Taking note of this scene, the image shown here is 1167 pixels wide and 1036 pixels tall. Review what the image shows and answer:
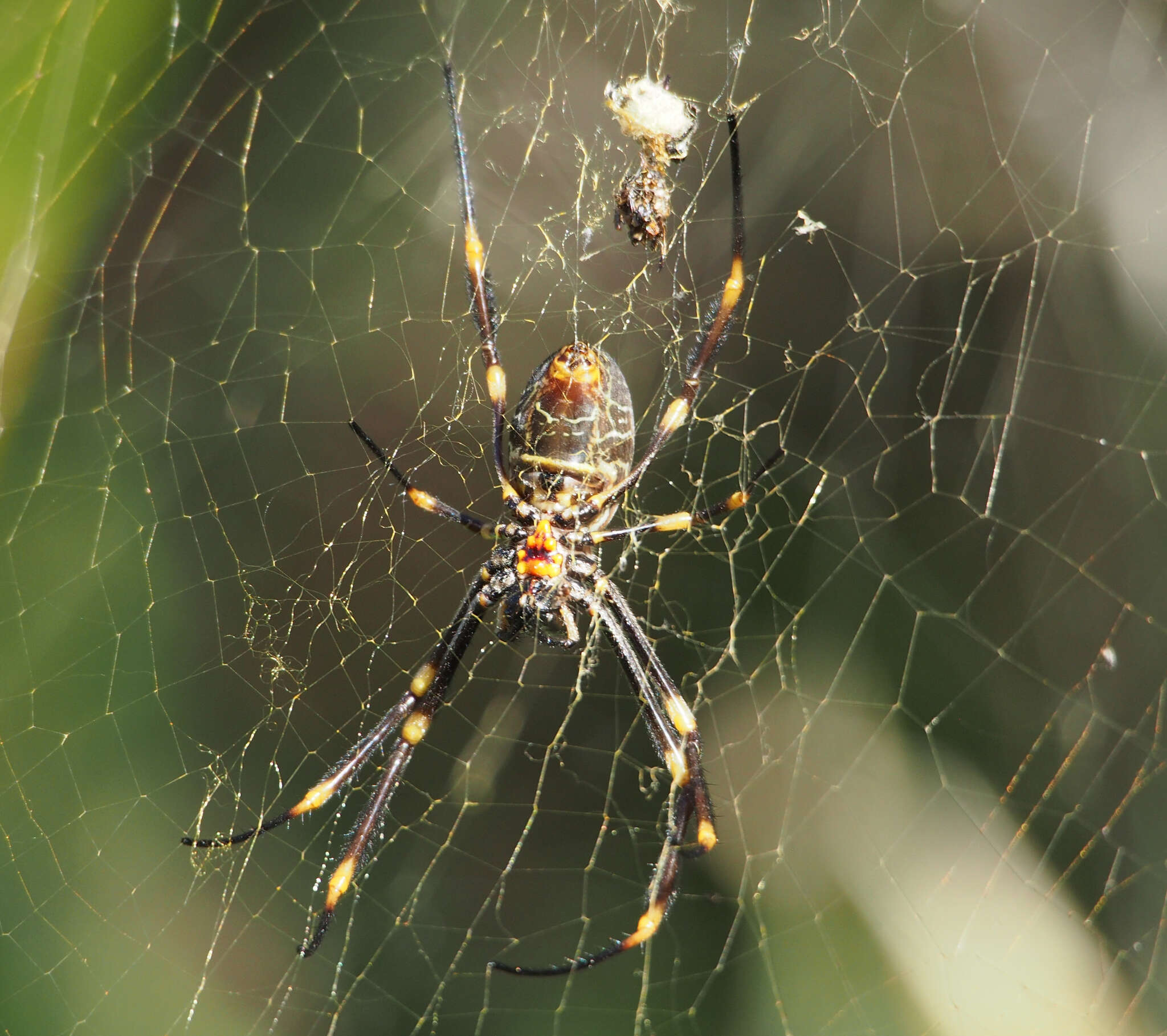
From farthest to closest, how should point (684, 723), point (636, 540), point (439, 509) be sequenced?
point (636, 540) → point (684, 723) → point (439, 509)

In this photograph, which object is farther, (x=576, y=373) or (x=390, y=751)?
(x=390, y=751)

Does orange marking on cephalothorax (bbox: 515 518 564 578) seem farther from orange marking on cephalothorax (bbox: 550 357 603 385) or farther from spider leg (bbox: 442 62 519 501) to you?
orange marking on cephalothorax (bbox: 550 357 603 385)

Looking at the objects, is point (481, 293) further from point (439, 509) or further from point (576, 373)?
point (439, 509)

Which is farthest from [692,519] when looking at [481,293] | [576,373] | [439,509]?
[481,293]

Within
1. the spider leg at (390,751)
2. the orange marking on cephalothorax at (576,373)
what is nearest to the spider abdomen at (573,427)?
the orange marking on cephalothorax at (576,373)

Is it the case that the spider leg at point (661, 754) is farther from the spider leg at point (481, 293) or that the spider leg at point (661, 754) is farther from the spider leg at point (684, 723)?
the spider leg at point (481, 293)

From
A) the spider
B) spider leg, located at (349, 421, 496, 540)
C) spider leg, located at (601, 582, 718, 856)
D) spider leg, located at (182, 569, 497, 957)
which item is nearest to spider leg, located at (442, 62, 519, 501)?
the spider

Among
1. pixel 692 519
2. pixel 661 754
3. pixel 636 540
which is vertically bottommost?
pixel 661 754
